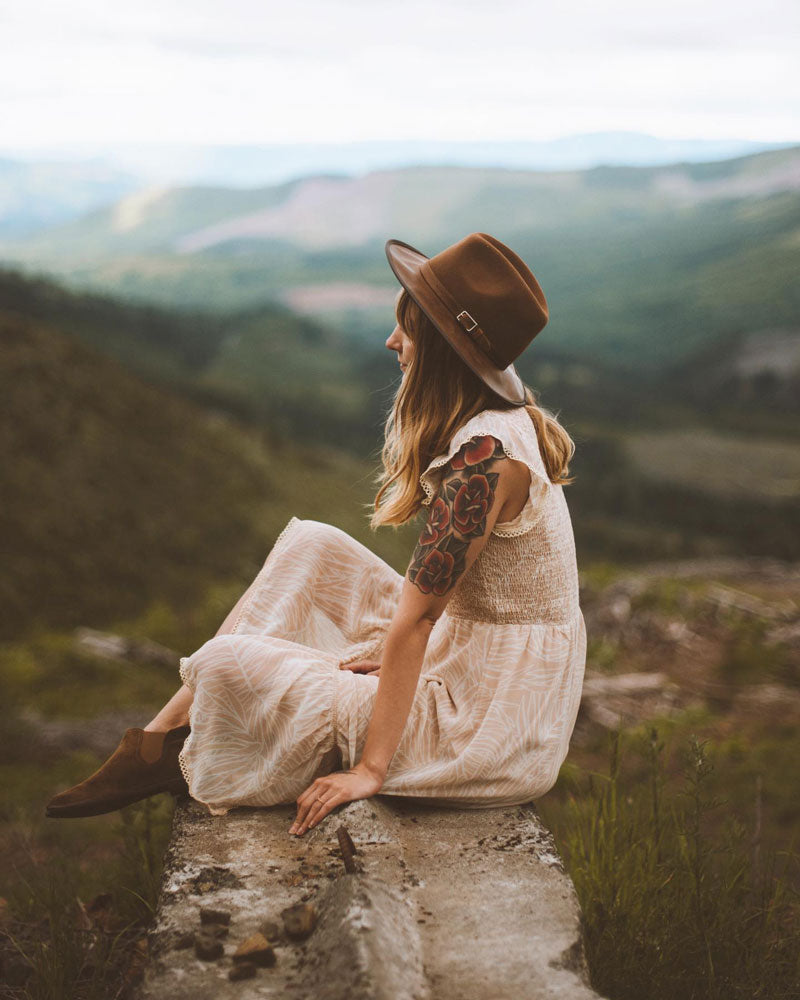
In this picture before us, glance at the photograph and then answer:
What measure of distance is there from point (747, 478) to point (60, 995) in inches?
367

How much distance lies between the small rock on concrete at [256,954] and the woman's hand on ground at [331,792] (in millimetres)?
447

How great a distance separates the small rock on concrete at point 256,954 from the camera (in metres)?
1.54

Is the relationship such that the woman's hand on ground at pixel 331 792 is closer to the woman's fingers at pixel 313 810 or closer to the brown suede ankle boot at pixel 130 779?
the woman's fingers at pixel 313 810

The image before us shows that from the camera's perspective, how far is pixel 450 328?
2.13 metres

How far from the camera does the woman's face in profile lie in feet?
7.39

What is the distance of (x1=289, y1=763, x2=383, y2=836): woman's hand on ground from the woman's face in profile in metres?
0.95

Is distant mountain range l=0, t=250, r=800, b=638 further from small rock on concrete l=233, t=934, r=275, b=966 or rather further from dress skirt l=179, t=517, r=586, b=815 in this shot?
small rock on concrete l=233, t=934, r=275, b=966

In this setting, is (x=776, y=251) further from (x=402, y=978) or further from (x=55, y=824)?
(x=402, y=978)

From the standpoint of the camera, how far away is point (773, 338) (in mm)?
10727

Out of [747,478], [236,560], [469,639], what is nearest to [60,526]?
[236,560]

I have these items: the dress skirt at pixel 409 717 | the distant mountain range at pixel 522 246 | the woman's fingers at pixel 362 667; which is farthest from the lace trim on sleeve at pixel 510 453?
the distant mountain range at pixel 522 246

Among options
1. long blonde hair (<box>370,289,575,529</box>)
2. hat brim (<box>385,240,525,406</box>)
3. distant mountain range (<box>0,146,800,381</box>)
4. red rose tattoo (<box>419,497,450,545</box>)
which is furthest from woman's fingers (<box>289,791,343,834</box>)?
distant mountain range (<box>0,146,800,381</box>)

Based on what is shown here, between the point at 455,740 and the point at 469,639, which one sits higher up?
the point at 469,639

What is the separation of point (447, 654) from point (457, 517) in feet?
1.65
